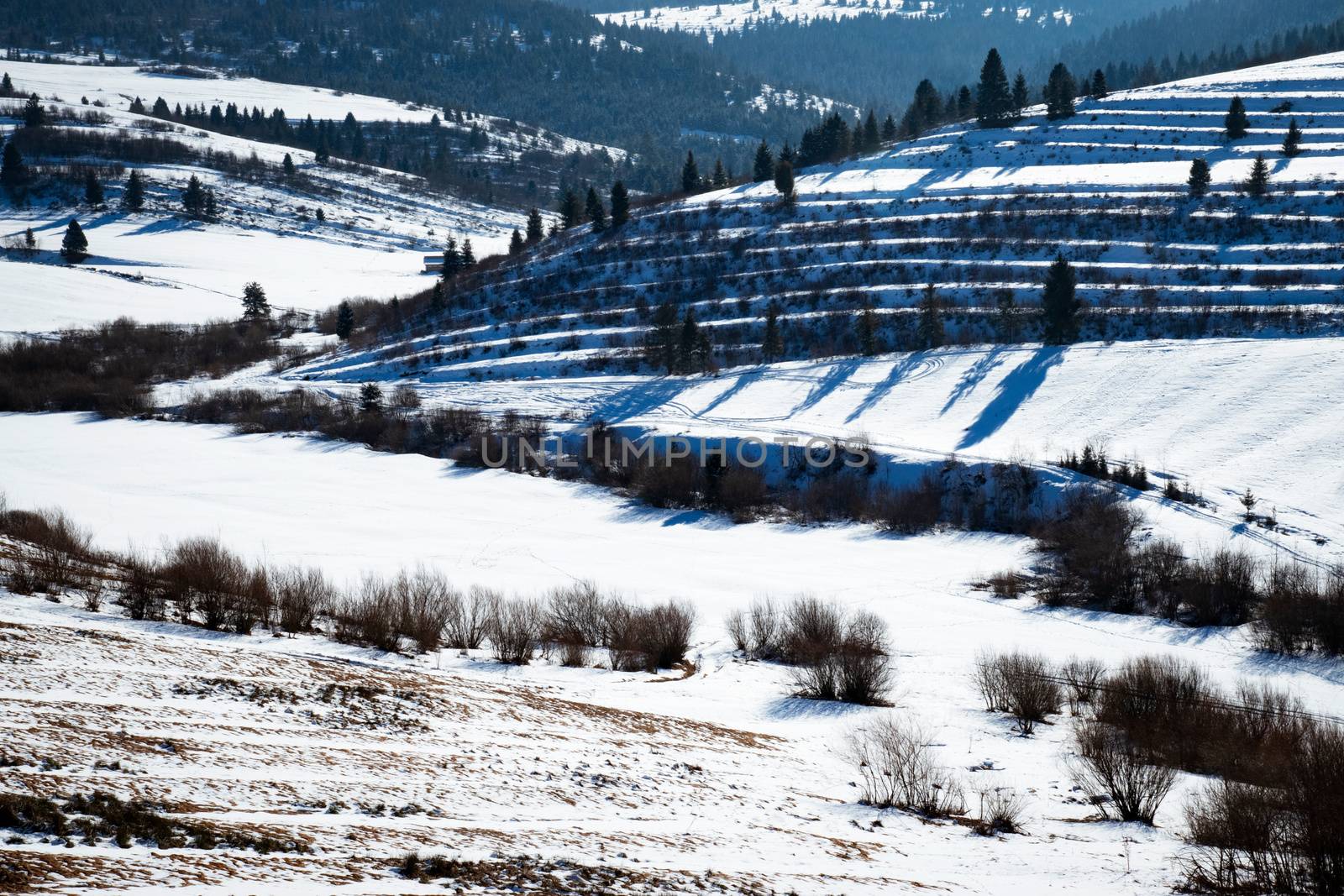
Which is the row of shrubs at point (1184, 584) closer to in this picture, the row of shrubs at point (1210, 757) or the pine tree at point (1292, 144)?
the row of shrubs at point (1210, 757)

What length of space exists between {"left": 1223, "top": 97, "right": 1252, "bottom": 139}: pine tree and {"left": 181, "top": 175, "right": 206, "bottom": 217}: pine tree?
130 metres

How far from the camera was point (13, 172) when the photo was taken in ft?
409

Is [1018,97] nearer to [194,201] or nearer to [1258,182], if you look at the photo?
[1258,182]

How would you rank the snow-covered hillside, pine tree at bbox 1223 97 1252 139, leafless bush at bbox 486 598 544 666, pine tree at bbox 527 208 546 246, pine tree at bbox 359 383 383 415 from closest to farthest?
leafless bush at bbox 486 598 544 666 < pine tree at bbox 359 383 383 415 < pine tree at bbox 1223 97 1252 139 < the snow-covered hillside < pine tree at bbox 527 208 546 246

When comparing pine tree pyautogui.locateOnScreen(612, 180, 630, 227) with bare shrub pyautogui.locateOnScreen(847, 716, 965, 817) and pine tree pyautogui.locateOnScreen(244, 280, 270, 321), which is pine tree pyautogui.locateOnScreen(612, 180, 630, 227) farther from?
bare shrub pyautogui.locateOnScreen(847, 716, 965, 817)

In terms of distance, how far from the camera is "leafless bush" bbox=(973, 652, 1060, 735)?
18859 millimetres

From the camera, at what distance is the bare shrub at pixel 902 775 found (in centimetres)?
1369

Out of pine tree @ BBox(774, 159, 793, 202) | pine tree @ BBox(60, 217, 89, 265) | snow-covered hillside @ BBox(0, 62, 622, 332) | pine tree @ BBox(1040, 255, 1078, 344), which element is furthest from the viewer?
pine tree @ BBox(60, 217, 89, 265)

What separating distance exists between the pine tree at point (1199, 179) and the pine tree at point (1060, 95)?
2480 centimetres

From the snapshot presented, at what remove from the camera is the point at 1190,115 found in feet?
267

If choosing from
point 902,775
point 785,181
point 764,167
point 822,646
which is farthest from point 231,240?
point 902,775

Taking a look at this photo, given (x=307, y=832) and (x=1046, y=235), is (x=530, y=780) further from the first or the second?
(x=1046, y=235)

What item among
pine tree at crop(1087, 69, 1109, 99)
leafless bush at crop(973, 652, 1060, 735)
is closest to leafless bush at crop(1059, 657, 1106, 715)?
leafless bush at crop(973, 652, 1060, 735)

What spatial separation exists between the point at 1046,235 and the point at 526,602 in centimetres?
5617
